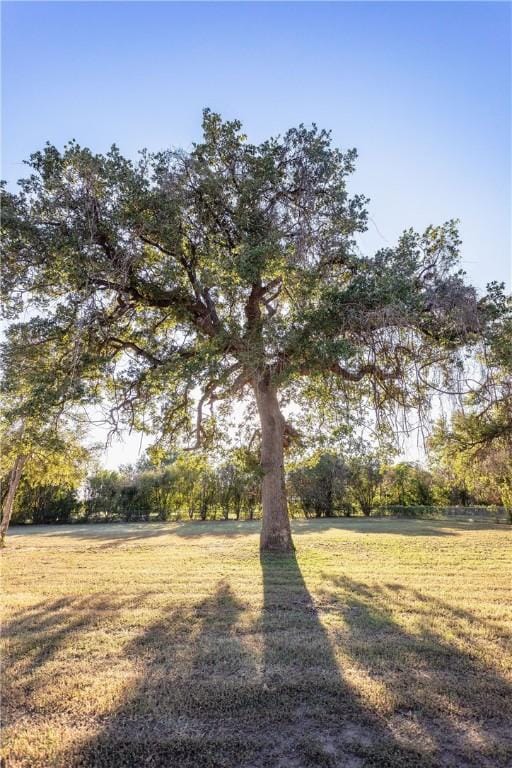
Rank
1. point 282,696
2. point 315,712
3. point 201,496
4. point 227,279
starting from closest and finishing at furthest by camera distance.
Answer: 1. point 315,712
2. point 282,696
3. point 227,279
4. point 201,496

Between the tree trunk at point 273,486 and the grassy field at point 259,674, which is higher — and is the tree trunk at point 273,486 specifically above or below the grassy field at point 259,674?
above

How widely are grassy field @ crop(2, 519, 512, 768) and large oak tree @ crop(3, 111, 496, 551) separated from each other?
320 centimetres

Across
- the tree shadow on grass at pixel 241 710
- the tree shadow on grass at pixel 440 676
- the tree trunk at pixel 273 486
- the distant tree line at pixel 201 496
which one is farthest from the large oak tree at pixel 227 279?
the distant tree line at pixel 201 496

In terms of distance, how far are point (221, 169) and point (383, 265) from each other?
473 cm

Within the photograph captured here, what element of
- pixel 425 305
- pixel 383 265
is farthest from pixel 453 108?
pixel 425 305

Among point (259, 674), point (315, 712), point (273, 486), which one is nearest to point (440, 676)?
point (315, 712)

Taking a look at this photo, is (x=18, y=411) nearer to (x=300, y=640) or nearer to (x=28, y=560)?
(x=28, y=560)

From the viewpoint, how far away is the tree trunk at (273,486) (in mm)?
9906

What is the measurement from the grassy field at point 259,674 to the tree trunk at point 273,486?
3.29m

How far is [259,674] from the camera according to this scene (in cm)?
319

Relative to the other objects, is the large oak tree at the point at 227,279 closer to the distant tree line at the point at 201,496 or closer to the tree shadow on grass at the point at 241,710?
the tree shadow on grass at the point at 241,710

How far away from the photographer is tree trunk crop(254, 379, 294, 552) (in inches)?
390

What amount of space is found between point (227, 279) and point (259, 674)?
283 inches

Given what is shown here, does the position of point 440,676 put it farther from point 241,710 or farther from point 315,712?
point 241,710
